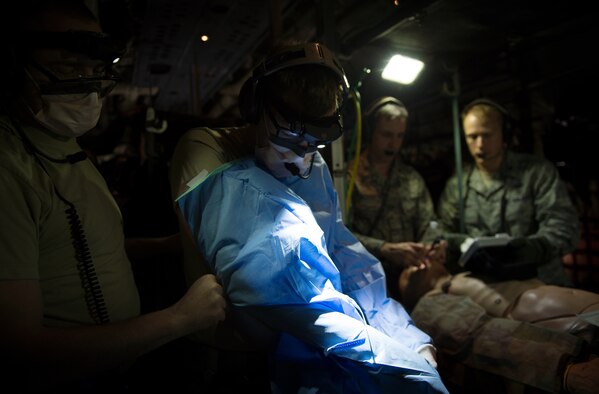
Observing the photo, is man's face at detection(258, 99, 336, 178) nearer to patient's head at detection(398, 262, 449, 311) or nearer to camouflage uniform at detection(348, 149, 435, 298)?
patient's head at detection(398, 262, 449, 311)

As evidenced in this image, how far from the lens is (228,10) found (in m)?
3.26

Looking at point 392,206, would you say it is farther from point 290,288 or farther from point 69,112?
point 69,112

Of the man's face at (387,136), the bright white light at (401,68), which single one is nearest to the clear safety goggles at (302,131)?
the bright white light at (401,68)

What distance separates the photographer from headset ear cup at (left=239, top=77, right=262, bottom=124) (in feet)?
6.01

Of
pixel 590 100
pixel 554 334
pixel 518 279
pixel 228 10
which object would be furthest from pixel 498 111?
pixel 228 10

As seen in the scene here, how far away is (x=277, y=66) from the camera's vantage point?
1729 mm

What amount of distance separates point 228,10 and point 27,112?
7.42ft

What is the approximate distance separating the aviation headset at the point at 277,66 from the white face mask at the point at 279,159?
18 centimetres

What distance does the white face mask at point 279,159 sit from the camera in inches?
70.7

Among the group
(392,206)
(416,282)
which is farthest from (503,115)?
(416,282)

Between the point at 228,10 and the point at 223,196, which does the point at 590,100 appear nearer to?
the point at 228,10

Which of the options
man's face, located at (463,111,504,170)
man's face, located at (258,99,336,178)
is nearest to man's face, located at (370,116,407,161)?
man's face, located at (463,111,504,170)

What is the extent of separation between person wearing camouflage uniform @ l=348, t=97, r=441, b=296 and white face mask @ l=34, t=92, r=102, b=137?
265cm

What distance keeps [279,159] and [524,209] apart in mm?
3070
